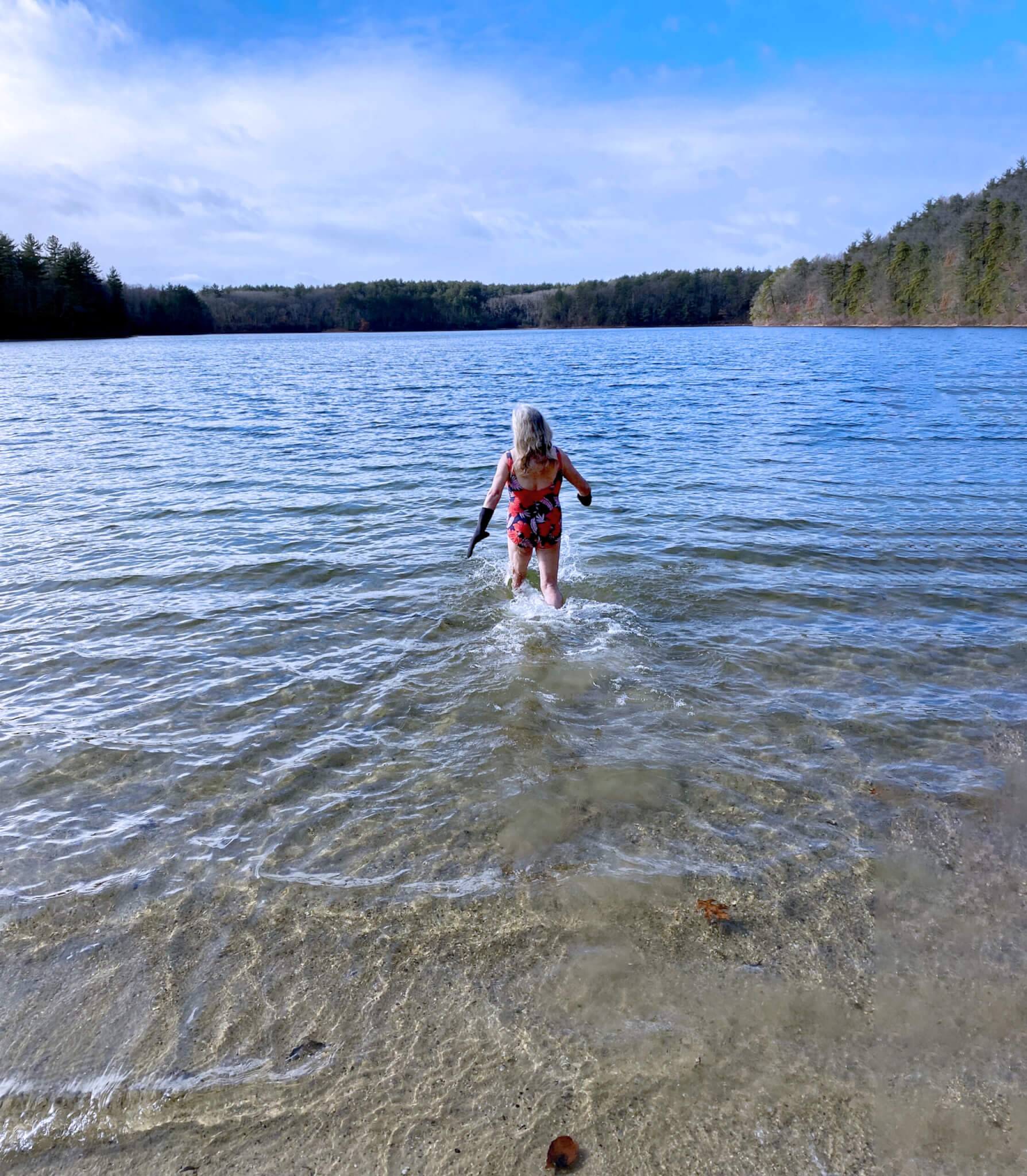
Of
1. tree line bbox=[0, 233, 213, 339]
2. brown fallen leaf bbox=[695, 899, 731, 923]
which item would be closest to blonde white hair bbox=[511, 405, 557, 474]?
brown fallen leaf bbox=[695, 899, 731, 923]

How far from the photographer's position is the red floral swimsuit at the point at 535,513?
23.9 feet

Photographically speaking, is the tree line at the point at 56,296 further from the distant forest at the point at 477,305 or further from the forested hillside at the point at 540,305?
the forested hillside at the point at 540,305

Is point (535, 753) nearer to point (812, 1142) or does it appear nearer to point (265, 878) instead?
point (265, 878)

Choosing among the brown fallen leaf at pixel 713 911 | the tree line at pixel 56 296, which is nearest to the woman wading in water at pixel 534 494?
the brown fallen leaf at pixel 713 911

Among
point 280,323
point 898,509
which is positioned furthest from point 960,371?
point 280,323

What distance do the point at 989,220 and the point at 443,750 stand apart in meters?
115

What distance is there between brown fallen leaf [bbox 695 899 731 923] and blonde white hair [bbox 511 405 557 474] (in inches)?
170

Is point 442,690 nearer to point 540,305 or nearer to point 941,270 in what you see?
point 941,270

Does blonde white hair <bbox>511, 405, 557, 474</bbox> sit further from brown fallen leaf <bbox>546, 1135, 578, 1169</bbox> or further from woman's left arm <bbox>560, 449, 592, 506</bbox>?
brown fallen leaf <bbox>546, 1135, 578, 1169</bbox>

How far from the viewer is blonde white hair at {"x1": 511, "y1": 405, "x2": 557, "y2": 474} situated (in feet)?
22.3

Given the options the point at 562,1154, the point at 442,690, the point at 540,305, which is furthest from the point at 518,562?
the point at 540,305

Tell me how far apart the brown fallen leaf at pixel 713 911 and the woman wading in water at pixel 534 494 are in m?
4.08

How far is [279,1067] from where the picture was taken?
8.77 feet

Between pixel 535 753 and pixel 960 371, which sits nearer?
pixel 535 753
